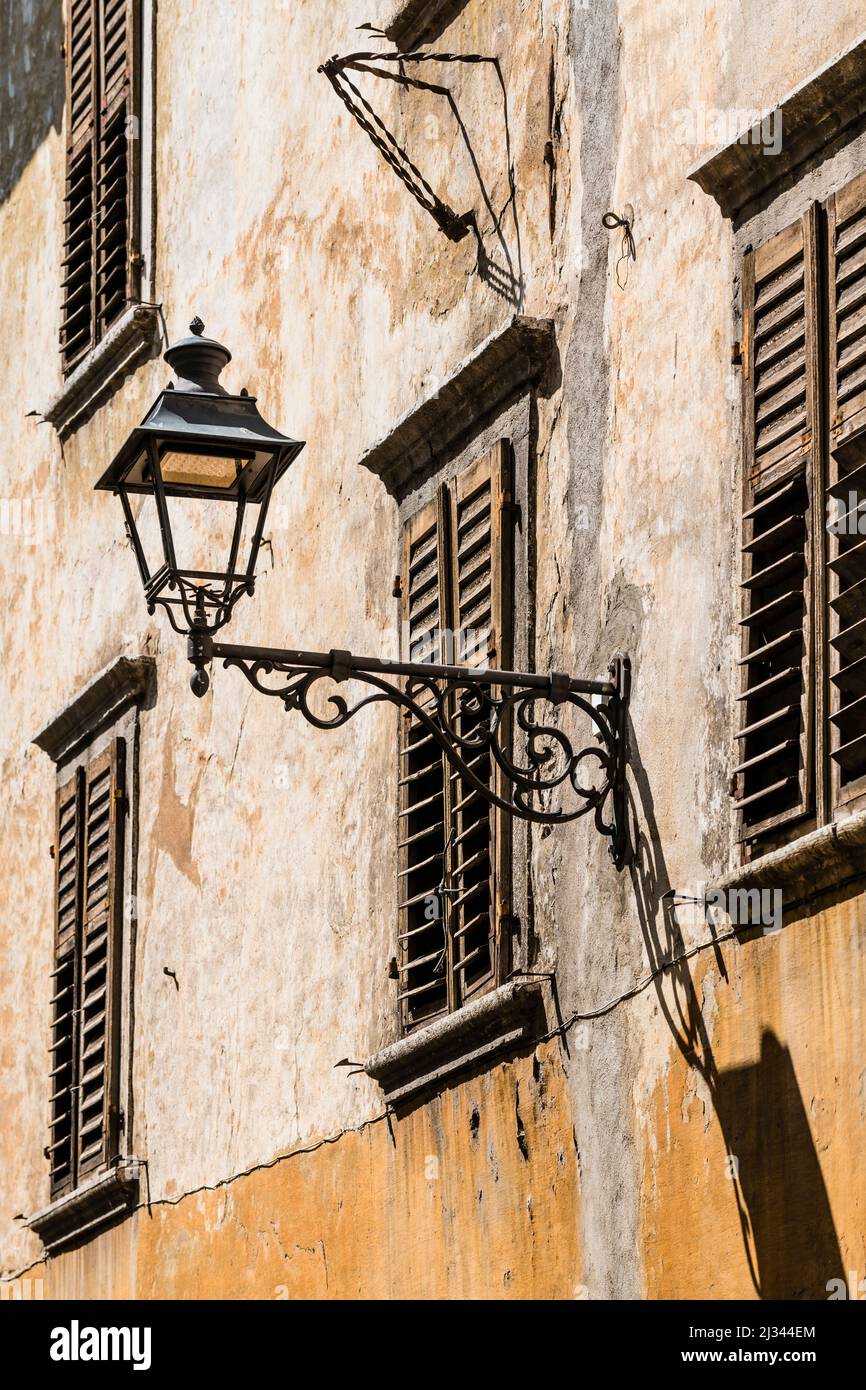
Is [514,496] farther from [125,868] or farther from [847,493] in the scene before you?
[125,868]

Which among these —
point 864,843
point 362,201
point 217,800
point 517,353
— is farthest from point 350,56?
point 864,843

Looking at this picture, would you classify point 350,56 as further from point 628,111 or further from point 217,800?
point 217,800

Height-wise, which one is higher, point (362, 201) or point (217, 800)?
point (362, 201)

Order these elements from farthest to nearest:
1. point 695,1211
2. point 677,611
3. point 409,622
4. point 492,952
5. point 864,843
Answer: point 409,622, point 492,952, point 677,611, point 695,1211, point 864,843

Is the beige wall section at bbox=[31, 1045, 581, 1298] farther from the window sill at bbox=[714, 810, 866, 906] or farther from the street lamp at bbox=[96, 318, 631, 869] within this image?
the window sill at bbox=[714, 810, 866, 906]

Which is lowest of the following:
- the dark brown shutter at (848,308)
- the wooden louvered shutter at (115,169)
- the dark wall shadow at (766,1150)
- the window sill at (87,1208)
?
the dark wall shadow at (766,1150)

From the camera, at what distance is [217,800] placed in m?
10.5

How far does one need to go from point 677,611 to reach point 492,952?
4.16ft

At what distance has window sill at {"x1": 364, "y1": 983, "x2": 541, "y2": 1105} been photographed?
7.96m

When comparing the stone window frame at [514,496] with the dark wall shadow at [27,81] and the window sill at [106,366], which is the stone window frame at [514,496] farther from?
the dark wall shadow at [27,81]

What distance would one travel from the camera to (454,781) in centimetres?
856

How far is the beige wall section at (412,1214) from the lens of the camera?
25.5 ft

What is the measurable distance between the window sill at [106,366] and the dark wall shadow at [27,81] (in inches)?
61.4

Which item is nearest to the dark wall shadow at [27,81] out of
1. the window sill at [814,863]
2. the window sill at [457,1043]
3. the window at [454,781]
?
the window at [454,781]
